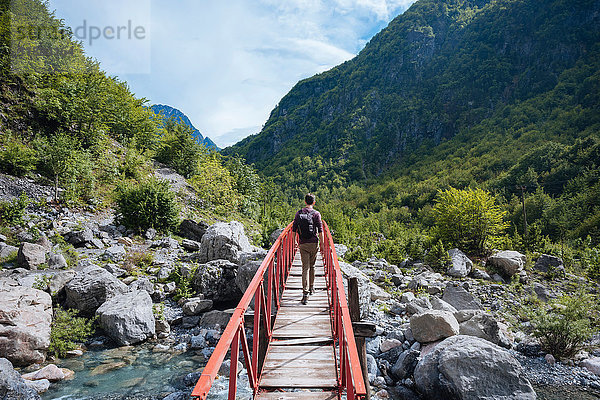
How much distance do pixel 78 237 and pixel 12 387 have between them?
7.18m

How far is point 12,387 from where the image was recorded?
5.23 m

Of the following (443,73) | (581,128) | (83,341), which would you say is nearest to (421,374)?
(83,341)

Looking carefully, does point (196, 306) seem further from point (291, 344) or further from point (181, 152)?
point (181, 152)

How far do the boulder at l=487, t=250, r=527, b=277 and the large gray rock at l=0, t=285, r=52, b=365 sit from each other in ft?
61.6

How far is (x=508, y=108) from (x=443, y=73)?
44.0 m

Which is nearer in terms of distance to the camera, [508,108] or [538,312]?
[538,312]

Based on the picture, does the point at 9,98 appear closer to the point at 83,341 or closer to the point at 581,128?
the point at 83,341

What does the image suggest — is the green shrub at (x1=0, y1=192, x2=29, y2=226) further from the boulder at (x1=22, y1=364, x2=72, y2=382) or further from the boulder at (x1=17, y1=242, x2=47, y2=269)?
the boulder at (x1=22, y1=364, x2=72, y2=382)

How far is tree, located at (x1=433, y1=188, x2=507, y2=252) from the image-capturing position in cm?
1816

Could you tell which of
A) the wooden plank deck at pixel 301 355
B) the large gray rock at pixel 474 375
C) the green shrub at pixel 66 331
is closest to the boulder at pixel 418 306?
the large gray rock at pixel 474 375

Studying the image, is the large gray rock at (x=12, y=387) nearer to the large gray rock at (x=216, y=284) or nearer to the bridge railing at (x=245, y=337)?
the bridge railing at (x=245, y=337)

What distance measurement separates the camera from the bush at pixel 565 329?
7687 mm

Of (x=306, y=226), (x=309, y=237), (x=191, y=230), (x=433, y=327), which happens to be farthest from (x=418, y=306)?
Answer: (x=191, y=230)

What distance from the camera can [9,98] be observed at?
1468cm
